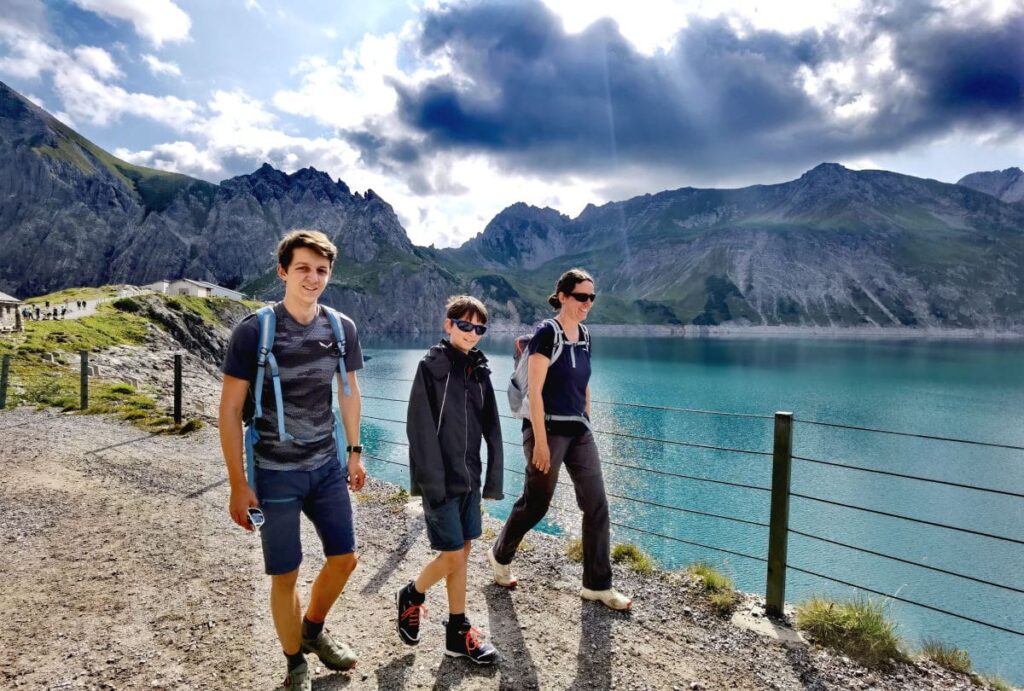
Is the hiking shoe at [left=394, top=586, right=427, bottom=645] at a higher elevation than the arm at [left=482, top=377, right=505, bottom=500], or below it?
below

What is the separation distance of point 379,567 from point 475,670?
225cm

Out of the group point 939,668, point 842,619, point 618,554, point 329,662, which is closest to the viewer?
point 329,662

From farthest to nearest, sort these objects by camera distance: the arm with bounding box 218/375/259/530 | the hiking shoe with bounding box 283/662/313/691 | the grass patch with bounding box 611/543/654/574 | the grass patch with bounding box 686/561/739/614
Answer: the grass patch with bounding box 611/543/654/574, the grass patch with bounding box 686/561/739/614, the hiking shoe with bounding box 283/662/313/691, the arm with bounding box 218/375/259/530

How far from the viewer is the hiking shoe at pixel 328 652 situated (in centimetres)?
401

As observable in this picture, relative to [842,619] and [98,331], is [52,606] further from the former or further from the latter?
[98,331]

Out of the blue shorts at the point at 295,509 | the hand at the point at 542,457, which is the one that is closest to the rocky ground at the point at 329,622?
the blue shorts at the point at 295,509

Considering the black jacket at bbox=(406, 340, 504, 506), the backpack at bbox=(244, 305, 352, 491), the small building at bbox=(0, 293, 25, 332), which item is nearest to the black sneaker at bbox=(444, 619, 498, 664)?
the black jacket at bbox=(406, 340, 504, 506)

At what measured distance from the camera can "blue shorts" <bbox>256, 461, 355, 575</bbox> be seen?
11.2 feet

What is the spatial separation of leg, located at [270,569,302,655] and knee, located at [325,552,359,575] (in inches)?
11.4

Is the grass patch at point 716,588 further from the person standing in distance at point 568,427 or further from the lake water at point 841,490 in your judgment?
the person standing in distance at point 568,427

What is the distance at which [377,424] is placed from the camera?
37.5m

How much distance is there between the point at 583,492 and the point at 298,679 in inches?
110

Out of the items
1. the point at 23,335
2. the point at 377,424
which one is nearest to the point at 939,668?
the point at 377,424

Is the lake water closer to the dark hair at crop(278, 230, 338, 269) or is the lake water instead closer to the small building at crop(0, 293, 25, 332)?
the dark hair at crop(278, 230, 338, 269)
